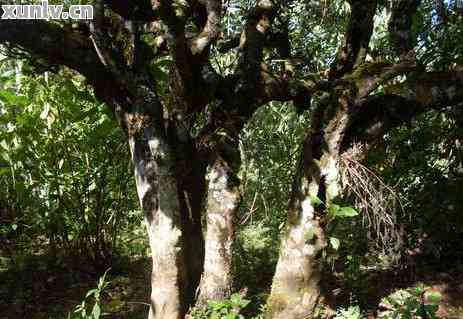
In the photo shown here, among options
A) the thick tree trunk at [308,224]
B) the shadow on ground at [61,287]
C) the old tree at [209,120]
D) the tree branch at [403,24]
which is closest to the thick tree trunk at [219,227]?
the old tree at [209,120]

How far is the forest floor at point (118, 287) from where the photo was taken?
4.05 meters

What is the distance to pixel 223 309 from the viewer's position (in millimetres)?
3363

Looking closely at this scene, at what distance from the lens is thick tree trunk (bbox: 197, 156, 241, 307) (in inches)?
138

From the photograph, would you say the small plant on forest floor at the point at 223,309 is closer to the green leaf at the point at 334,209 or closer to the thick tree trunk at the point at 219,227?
the thick tree trunk at the point at 219,227

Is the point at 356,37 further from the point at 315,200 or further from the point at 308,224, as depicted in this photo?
the point at 308,224

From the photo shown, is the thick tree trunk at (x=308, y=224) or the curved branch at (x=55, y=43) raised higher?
the curved branch at (x=55, y=43)

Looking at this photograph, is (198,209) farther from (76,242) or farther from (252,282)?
(76,242)

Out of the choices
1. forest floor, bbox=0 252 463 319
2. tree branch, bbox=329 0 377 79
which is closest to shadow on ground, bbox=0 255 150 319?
forest floor, bbox=0 252 463 319

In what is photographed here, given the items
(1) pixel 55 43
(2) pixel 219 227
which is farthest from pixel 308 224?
(1) pixel 55 43

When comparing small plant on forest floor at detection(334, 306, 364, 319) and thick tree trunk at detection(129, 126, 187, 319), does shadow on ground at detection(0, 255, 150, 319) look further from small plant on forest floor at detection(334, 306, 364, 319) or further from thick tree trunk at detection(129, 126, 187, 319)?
small plant on forest floor at detection(334, 306, 364, 319)

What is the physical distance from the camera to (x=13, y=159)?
4.56 m

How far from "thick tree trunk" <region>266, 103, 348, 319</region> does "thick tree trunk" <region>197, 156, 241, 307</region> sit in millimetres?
426

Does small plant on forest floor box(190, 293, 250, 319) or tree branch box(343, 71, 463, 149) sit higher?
tree branch box(343, 71, 463, 149)

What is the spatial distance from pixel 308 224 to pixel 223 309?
906 mm
